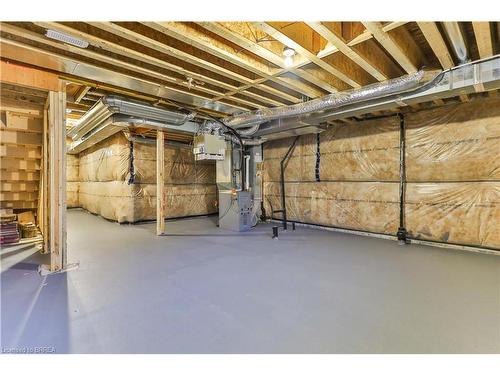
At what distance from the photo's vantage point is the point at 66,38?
6.96 ft

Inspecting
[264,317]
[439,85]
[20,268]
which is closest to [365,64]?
[439,85]

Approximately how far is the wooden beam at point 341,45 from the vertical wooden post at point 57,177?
2.76m

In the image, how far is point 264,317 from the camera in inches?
73.2

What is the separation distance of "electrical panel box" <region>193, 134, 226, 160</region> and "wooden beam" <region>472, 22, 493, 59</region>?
144 inches

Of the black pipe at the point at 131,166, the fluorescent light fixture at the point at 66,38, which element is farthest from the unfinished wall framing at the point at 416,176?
the fluorescent light fixture at the point at 66,38

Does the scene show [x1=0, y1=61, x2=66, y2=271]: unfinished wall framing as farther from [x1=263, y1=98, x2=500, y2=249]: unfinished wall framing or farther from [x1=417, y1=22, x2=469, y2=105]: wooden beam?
[x1=263, y1=98, x2=500, y2=249]: unfinished wall framing

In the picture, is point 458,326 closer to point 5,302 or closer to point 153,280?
point 153,280

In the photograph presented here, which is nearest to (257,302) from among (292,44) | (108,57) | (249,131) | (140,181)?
(292,44)

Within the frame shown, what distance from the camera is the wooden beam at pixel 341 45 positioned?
6.40 ft

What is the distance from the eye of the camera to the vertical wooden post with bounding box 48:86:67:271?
2.81 metres

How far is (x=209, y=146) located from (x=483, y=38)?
3722 millimetres

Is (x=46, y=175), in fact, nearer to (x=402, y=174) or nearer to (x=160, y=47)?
(x=160, y=47)

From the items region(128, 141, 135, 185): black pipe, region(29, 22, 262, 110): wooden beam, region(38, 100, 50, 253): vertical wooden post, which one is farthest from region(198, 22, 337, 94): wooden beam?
region(128, 141, 135, 185): black pipe
